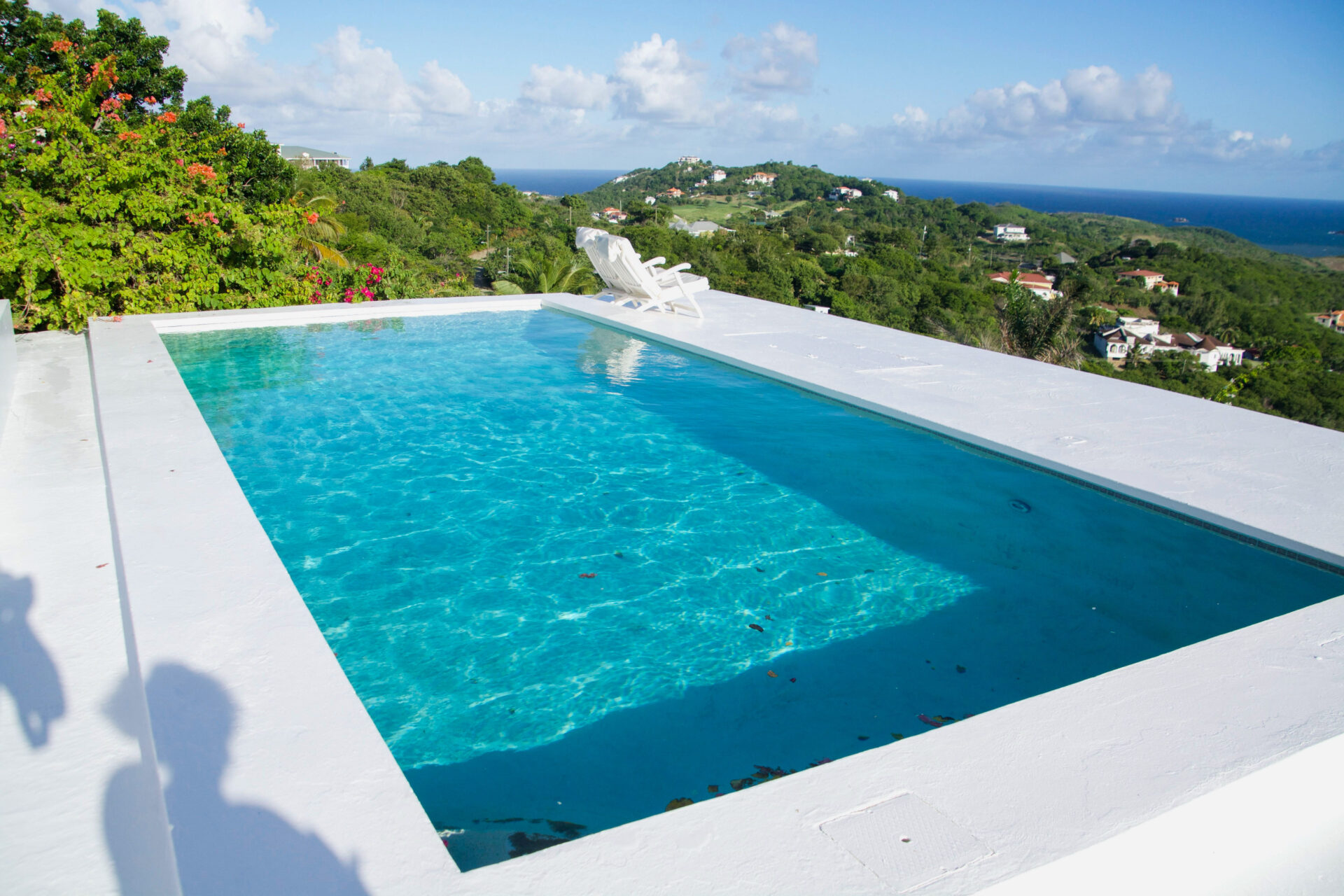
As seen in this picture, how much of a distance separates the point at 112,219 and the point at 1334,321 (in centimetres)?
6634

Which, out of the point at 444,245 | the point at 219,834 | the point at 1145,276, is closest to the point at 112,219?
the point at 219,834

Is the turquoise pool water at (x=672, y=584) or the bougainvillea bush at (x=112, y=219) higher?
the bougainvillea bush at (x=112, y=219)

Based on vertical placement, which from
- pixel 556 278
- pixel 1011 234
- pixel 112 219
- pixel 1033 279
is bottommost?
pixel 556 278

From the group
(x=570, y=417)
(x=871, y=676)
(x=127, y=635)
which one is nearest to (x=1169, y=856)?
(x=871, y=676)

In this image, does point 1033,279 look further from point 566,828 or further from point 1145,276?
point 566,828

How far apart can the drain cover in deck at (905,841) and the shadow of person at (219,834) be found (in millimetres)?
1072

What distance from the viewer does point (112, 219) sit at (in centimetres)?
759

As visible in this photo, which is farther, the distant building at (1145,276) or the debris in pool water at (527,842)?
the distant building at (1145,276)

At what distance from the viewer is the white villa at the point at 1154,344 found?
36844 millimetres

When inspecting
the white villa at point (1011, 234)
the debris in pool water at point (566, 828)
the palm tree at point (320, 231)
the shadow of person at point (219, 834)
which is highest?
the white villa at point (1011, 234)

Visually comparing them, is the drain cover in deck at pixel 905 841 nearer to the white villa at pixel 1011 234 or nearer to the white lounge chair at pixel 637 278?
the white lounge chair at pixel 637 278

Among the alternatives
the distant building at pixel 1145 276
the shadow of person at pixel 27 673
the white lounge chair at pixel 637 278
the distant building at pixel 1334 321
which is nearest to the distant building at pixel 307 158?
the white lounge chair at pixel 637 278

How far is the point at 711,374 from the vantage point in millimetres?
7109

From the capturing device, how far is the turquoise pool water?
9.16 feet
